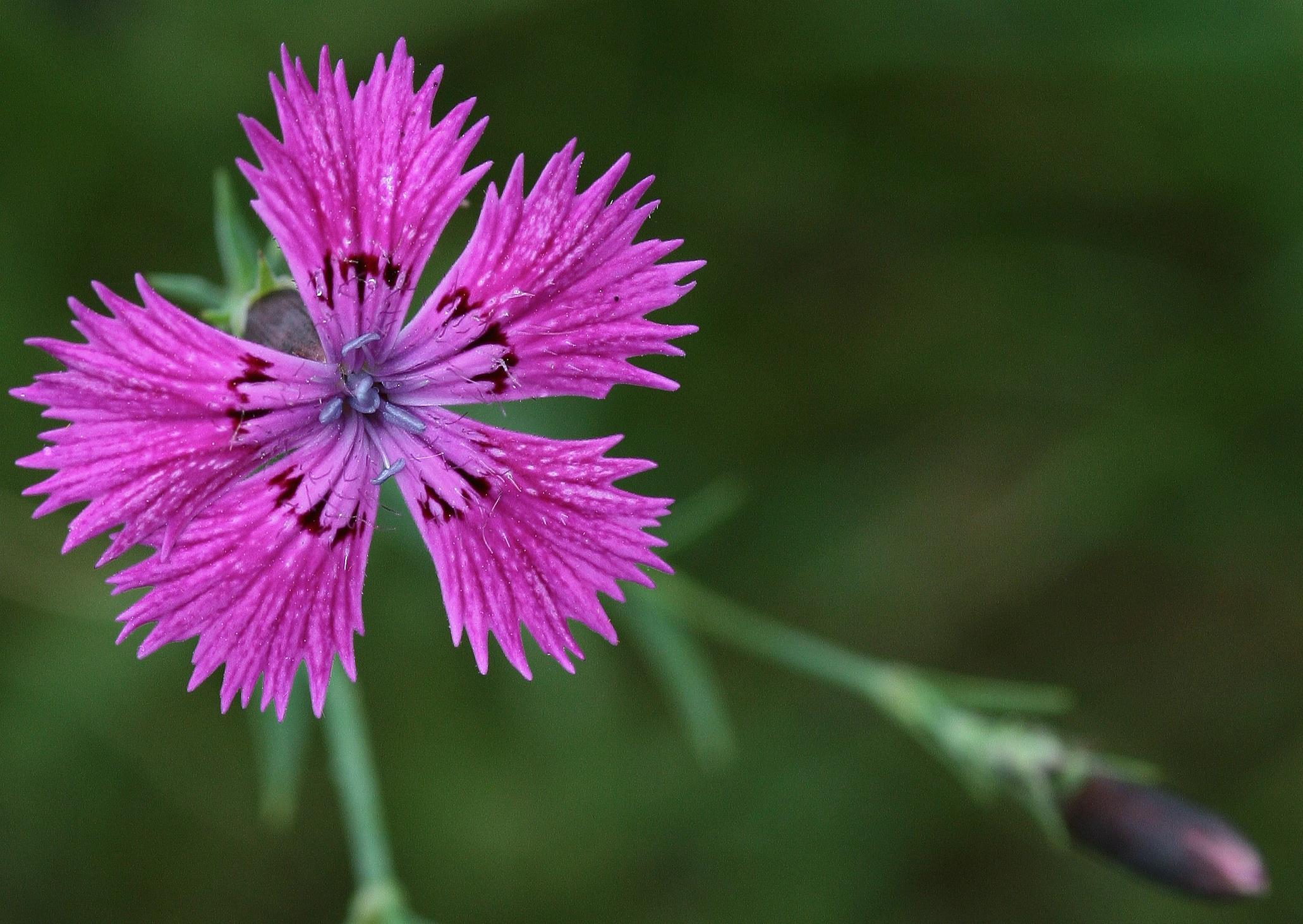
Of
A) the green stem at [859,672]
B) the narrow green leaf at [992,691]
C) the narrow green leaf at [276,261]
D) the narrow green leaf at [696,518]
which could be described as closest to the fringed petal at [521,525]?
the narrow green leaf at [276,261]

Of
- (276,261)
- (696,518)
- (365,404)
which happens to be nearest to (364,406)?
(365,404)

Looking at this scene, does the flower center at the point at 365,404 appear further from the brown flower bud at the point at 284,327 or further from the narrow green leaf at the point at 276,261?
the narrow green leaf at the point at 276,261

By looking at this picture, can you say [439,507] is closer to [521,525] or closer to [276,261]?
[521,525]

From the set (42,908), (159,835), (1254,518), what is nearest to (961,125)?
(1254,518)

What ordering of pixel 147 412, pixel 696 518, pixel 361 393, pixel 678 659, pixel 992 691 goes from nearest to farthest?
pixel 147 412, pixel 361 393, pixel 696 518, pixel 678 659, pixel 992 691

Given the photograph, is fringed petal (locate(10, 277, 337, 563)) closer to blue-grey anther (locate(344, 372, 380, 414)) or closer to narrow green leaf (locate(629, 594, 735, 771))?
blue-grey anther (locate(344, 372, 380, 414))
